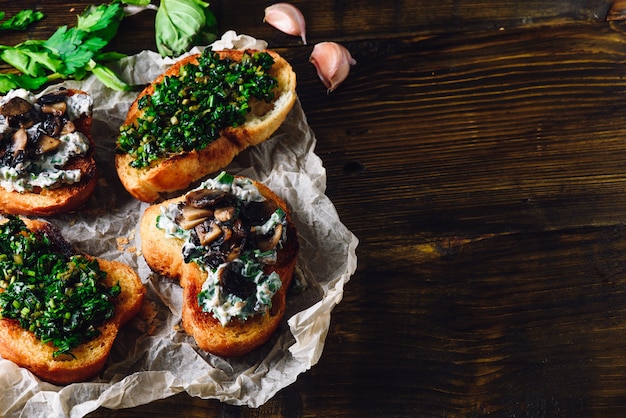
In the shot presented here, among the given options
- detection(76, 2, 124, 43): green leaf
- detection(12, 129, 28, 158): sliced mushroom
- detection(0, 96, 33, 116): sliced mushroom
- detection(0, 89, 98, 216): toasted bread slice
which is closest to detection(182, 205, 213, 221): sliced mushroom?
detection(0, 89, 98, 216): toasted bread slice

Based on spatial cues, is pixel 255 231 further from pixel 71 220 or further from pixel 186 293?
pixel 71 220

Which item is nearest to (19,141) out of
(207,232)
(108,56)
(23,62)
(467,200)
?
(23,62)

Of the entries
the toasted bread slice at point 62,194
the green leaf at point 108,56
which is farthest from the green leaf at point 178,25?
the toasted bread slice at point 62,194

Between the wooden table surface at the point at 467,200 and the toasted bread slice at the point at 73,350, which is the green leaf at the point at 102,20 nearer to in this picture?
the wooden table surface at the point at 467,200

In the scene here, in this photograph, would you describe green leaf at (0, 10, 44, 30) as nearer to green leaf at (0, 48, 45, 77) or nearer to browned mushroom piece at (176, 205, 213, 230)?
green leaf at (0, 48, 45, 77)

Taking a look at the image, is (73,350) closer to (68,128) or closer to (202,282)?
(202,282)

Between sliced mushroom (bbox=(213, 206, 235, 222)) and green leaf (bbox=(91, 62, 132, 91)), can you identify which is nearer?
sliced mushroom (bbox=(213, 206, 235, 222))

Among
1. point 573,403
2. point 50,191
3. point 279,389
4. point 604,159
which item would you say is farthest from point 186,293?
point 604,159
